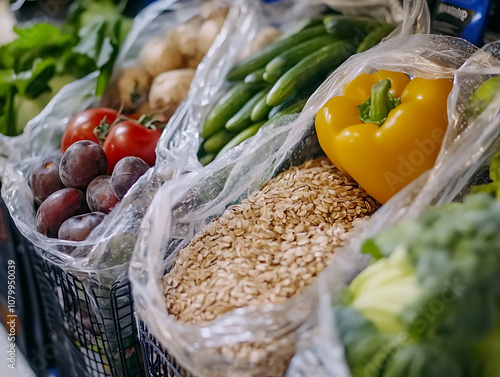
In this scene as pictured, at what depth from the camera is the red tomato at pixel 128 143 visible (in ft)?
3.58

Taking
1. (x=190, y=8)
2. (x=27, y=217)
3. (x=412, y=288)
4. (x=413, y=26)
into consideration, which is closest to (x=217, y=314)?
(x=412, y=288)

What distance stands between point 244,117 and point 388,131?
1.28ft

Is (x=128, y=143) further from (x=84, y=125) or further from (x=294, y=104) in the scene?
(x=294, y=104)

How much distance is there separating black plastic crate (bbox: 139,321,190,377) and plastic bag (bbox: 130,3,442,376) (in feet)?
0.29

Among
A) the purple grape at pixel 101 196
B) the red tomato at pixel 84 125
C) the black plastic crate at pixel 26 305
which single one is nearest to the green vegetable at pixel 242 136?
the purple grape at pixel 101 196

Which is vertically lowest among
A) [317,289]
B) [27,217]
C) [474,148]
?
[27,217]

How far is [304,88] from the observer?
1.06m

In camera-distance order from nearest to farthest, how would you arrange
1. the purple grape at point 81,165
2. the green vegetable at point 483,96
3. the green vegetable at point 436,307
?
1. the green vegetable at point 436,307
2. the green vegetable at point 483,96
3. the purple grape at point 81,165

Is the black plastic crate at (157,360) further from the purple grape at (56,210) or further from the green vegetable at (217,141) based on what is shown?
the green vegetable at (217,141)

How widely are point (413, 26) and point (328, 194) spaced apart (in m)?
0.45

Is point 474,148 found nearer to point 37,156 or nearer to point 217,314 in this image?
point 217,314

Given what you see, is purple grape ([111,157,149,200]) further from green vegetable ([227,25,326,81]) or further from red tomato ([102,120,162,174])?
green vegetable ([227,25,326,81])

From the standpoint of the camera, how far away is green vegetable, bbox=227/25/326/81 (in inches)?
45.5

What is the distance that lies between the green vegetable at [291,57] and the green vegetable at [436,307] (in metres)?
0.62
